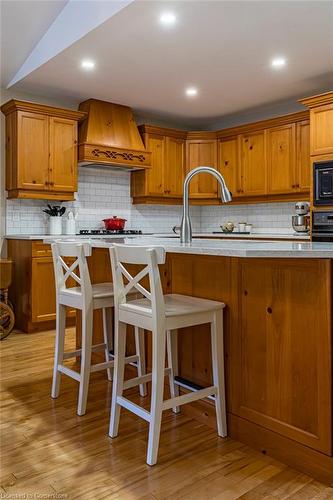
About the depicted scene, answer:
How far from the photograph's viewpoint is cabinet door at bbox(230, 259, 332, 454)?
1779 millimetres

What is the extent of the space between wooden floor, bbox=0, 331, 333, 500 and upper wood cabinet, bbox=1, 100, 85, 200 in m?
2.68

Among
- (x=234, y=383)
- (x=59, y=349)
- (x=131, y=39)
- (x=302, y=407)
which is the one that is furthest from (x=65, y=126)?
(x=302, y=407)

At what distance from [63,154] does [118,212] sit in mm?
1224

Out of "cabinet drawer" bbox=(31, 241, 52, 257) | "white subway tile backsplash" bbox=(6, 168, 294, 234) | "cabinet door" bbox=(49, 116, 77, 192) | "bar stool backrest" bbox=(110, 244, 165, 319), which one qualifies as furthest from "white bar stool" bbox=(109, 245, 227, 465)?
"white subway tile backsplash" bbox=(6, 168, 294, 234)

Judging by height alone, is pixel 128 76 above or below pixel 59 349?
above

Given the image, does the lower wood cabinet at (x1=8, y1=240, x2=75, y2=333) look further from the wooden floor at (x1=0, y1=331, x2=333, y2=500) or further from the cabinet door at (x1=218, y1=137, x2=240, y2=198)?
the cabinet door at (x1=218, y1=137, x2=240, y2=198)

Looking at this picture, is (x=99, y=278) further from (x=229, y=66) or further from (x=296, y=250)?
(x=229, y=66)

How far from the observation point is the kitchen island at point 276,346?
177 centimetres

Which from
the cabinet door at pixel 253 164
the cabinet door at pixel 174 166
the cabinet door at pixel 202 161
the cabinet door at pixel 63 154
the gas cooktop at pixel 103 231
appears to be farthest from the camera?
the cabinet door at pixel 202 161

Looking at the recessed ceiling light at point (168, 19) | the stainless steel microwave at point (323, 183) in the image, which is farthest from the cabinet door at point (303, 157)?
the recessed ceiling light at point (168, 19)

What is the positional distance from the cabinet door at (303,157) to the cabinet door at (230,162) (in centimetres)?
90

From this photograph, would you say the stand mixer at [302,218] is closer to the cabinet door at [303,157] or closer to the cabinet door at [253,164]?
the cabinet door at [303,157]

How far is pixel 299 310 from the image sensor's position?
187 centimetres

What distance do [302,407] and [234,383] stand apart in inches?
14.8
